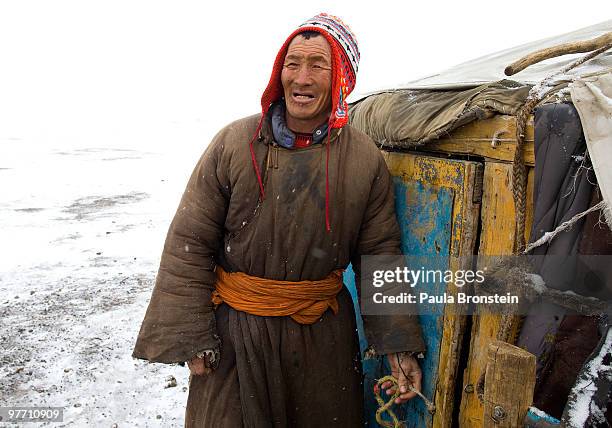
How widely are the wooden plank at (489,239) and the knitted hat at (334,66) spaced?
0.61m

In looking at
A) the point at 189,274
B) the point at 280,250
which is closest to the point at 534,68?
the point at 280,250

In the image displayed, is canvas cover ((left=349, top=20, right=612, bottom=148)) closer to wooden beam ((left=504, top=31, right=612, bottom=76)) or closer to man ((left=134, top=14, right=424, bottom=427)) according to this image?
wooden beam ((left=504, top=31, right=612, bottom=76))

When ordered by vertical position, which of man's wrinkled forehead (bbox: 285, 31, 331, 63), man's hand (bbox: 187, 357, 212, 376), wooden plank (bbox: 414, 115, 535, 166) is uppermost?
man's wrinkled forehead (bbox: 285, 31, 331, 63)

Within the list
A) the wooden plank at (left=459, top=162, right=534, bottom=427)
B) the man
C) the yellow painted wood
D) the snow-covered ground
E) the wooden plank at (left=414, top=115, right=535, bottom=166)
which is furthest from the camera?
Answer: the snow-covered ground

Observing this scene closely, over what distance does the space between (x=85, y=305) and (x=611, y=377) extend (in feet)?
16.6

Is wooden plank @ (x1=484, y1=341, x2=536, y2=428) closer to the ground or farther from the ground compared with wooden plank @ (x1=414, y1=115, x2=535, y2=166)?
closer to the ground

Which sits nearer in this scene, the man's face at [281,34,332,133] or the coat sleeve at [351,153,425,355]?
the man's face at [281,34,332,133]

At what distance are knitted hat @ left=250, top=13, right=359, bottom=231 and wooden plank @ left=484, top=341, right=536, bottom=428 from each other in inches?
37.3

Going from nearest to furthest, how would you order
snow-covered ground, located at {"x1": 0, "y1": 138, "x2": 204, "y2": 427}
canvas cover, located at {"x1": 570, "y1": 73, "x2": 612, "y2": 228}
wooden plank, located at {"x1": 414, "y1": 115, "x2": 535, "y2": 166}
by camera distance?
canvas cover, located at {"x1": 570, "y1": 73, "x2": 612, "y2": 228}
wooden plank, located at {"x1": 414, "y1": 115, "x2": 535, "y2": 166}
snow-covered ground, located at {"x1": 0, "y1": 138, "x2": 204, "y2": 427}

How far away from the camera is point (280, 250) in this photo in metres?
2.06

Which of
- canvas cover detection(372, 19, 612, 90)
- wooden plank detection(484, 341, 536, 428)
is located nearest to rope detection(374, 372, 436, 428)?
wooden plank detection(484, 341, 536, 428)

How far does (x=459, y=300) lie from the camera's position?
6.61 ft

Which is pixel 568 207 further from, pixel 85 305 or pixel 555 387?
pixel 85 305

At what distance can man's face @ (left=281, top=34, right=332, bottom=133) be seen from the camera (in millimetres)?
1993
